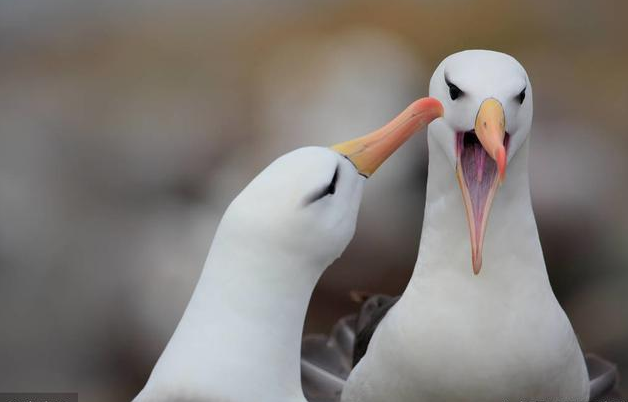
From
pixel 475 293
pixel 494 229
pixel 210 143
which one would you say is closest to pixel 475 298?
pixel 475 293

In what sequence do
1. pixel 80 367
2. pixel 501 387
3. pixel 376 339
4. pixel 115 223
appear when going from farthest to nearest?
pixel 115 223
pixel 80 367
pixel 376 339
pixel 501 387

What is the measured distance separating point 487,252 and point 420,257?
145 mm

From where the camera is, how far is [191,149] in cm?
427

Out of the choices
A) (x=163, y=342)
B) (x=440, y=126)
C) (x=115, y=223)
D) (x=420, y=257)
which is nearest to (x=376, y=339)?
(x=420, y=257)

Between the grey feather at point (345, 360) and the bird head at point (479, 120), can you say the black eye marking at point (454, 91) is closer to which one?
the bird head at point (479, 120)

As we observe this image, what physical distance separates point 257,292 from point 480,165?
0.44 m

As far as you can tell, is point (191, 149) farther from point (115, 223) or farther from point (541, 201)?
point (541, 201)

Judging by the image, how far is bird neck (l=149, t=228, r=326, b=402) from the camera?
217 cm

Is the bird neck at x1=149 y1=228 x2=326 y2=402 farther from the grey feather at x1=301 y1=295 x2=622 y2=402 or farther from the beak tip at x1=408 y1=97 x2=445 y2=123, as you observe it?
the grey feather at x1=301 y1=295 x2=622 y2=402

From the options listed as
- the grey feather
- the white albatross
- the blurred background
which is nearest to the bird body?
the white albatross

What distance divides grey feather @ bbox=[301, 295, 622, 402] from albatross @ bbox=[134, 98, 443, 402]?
50cm

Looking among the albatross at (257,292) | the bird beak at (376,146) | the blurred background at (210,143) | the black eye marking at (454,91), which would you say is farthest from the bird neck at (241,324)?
the blurred background at (210,143)

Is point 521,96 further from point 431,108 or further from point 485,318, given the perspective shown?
point 485,318

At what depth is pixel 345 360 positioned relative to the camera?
122 inches
